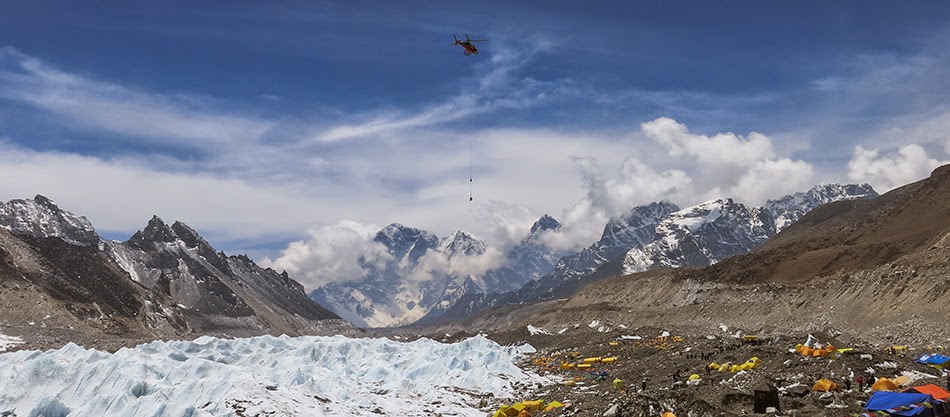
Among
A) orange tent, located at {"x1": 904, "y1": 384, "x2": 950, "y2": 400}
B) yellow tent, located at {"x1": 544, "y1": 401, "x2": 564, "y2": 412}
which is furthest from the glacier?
orange tent, located at {"x1": 904, "y1": 384, "x2": 950, "y2": 400}

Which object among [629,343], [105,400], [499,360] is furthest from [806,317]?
[105,400]

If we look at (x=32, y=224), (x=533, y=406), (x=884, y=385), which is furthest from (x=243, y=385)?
(x=32, y=224)

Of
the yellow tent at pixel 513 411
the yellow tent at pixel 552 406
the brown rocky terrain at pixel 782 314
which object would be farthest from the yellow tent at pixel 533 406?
the brown rocky terrain at pixel 782 314

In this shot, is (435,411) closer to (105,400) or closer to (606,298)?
(105,400)

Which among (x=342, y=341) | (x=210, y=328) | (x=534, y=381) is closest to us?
(x=534, y=381)

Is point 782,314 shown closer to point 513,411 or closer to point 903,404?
point 513,411

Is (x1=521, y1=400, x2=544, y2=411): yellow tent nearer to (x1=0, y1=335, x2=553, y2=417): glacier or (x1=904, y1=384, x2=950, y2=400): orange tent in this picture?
(x1=0, y1=335, x2=553, y2=417): glacier
